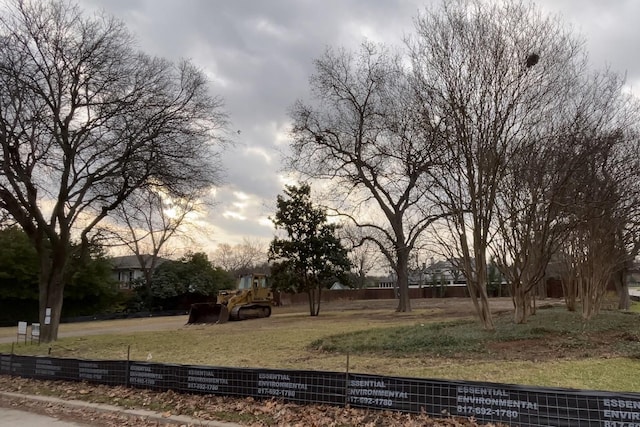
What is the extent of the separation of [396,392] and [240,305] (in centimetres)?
2505

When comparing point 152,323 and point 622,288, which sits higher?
point 622,288

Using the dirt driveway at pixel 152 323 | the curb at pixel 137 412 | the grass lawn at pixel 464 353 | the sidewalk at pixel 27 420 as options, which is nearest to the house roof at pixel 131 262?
the dirt driveway at pixel 152 323

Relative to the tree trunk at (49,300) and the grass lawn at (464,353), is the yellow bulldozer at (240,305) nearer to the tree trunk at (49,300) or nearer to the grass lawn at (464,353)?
the tree trunk at (49,300)

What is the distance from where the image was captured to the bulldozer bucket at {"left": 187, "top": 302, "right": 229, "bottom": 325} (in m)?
29.2

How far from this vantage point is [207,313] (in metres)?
30.4

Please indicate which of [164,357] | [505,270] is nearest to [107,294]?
[164,357]

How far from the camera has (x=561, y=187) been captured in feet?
44.3

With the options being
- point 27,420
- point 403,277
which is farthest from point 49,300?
point 403,277

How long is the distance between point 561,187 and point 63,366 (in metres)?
12.1

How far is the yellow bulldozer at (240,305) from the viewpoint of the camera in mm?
29781

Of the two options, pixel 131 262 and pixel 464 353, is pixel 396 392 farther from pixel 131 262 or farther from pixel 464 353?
pixel 131 262

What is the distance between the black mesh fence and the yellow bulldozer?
66.1ft

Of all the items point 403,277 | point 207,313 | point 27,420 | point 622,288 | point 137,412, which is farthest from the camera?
point 403,277

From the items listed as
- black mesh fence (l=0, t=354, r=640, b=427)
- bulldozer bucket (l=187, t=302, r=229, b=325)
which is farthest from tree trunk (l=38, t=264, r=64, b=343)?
bulldozer bucket (l=187, t=302, r=229, b=325)
